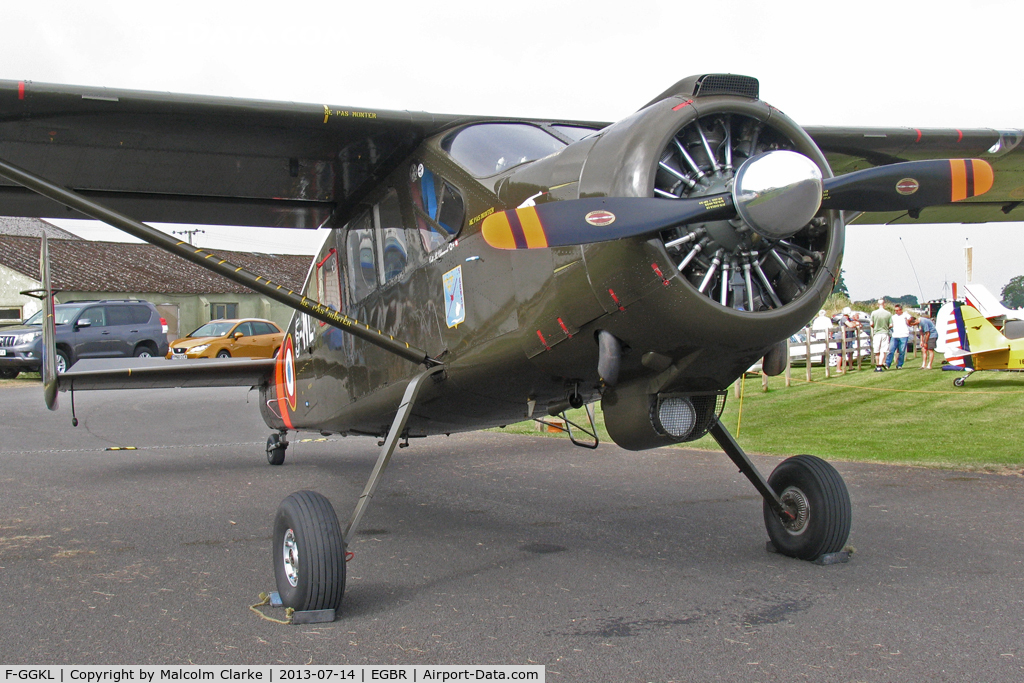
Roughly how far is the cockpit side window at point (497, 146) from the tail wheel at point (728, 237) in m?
1.06

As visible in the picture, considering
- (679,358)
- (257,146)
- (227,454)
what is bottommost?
(227,454)

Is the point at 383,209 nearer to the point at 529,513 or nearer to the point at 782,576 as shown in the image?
the point at 529,513

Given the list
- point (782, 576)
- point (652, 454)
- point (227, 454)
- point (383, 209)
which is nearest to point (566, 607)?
point (782, 576)

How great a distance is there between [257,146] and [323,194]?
2.76 ft

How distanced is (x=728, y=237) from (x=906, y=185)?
100 centimetres

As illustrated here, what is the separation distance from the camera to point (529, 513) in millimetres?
6500

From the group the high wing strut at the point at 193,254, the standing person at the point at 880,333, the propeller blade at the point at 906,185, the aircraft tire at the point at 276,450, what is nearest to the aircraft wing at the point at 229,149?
the high wing strut at the point at 193,254

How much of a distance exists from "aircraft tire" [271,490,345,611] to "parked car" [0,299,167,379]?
63.9ft

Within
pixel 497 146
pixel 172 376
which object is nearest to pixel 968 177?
pixel 497 146

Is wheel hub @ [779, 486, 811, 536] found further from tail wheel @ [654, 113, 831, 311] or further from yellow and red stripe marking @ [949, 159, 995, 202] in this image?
yellow and red stripe marking @ [949, 159, 995, 202]

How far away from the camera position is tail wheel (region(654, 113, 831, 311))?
3416mm

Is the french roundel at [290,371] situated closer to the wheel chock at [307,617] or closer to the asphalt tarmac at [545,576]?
the asphalt tarmac at [545,576]

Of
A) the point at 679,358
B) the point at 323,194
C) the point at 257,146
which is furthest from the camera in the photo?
the point at 323,194

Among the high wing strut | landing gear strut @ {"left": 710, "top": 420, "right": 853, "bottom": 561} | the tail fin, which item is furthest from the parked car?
the tail fin
